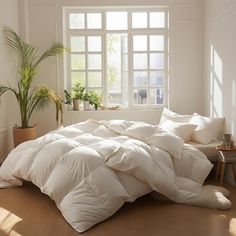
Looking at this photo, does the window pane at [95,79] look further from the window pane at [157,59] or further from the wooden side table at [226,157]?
the wooden side table at [226,157]

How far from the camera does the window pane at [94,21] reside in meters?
6.20

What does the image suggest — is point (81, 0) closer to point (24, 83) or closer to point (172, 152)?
point (24, 83)

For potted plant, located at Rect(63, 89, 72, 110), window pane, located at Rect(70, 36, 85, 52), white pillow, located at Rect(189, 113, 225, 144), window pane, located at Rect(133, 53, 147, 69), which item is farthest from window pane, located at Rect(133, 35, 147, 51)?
white pillow, located at Rect(189, 113, 225, 144)

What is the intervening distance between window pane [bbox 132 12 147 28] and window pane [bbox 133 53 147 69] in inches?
20.9

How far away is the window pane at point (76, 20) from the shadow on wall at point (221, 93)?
2389 millimetres

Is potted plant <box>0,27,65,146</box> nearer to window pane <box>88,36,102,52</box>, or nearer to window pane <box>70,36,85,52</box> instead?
window pane <box>70,36,85,52</box>

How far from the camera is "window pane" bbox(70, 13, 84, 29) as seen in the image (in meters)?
6.18

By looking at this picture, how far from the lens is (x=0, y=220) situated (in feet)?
10.1

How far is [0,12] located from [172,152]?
11.2 feet

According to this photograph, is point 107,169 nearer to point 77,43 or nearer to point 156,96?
point 156,96

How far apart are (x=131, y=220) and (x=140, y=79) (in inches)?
144

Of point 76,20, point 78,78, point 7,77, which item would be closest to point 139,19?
point 76,20

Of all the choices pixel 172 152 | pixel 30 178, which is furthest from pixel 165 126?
pixel 30 178

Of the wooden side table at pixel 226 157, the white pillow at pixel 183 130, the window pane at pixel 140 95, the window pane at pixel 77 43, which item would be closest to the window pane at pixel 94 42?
the window pane at pixel 77 43
